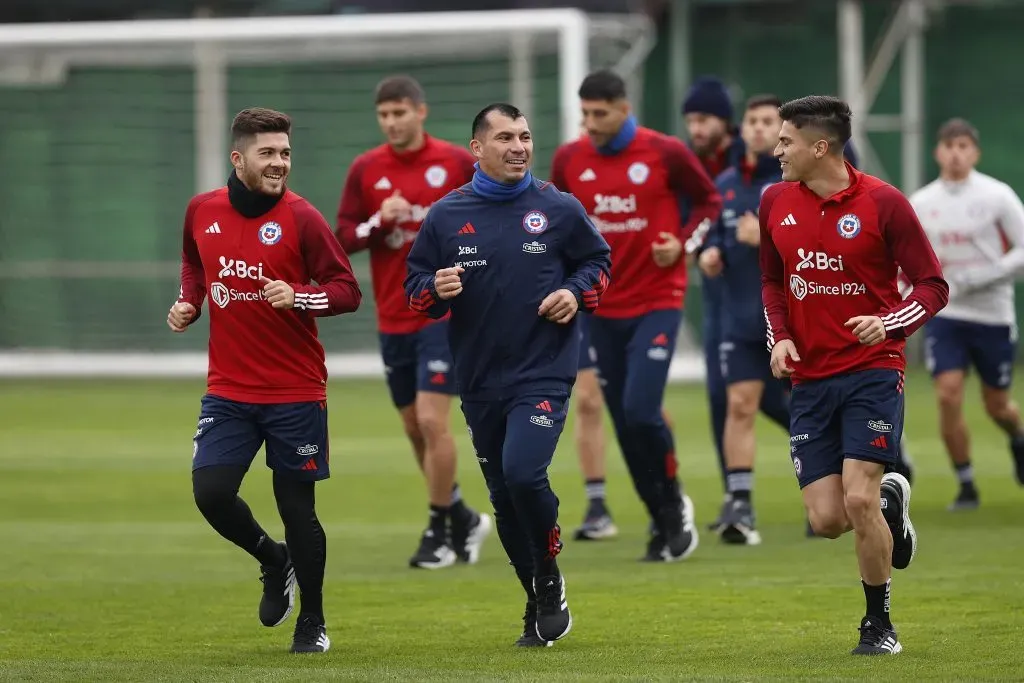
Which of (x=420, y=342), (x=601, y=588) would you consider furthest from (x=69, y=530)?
(x=601, y=588)

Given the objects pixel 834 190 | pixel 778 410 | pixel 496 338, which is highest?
pixel 834 190

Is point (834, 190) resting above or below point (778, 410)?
above

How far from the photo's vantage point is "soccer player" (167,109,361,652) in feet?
25.3

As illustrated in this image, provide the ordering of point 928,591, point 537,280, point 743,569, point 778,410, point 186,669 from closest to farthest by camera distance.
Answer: point 186,669
point 537,280
point 928,591
point 743,569
point 778,410

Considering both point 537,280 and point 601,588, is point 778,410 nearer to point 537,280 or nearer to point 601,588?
point 601,588

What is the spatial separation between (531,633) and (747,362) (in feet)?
12.8

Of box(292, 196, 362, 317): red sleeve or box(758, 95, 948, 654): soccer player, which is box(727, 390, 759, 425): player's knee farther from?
box(292, 196, 362, 317): red sleeve

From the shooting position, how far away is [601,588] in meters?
9.25

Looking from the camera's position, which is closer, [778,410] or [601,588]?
[601,588]

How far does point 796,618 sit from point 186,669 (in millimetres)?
2628

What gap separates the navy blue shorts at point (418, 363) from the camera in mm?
10273

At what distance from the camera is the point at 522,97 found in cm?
2322

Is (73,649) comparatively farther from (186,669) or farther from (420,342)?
(420,342)

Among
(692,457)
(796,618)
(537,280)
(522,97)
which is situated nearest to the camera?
(537,280)
